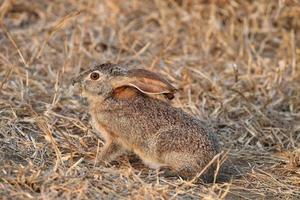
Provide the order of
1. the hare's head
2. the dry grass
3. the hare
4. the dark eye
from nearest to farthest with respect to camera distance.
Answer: the dry grass
the hare
the hare's head
the dark eye

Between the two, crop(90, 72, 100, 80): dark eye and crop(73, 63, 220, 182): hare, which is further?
crop(90, 72, 100, 80): dark eye

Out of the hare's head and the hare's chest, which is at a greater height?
the hare's head

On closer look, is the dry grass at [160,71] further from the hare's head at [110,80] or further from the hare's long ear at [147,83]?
the hare's long ear at [147,83]

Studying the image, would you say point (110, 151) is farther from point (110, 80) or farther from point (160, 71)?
point (160, 71)

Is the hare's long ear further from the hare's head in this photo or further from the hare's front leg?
the hare's front leg

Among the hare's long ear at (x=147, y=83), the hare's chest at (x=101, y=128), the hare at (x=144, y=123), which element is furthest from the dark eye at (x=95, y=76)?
the hare's chest at (x=101, y=128)

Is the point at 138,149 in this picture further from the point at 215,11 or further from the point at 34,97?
the point at 215,11

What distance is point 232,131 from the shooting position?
691cm

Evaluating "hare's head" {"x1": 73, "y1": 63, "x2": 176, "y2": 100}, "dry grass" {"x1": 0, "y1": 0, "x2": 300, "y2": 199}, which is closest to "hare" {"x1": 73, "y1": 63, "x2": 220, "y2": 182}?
"hare's head" {"x1": 73, "y1": 63, "x2": 176, "y2": 100}

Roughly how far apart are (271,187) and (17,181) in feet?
6.60

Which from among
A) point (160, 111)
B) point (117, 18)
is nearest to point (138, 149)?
point (160, 111)

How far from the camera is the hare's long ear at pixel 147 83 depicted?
570 centimetres

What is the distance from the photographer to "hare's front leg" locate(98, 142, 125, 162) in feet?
19.1

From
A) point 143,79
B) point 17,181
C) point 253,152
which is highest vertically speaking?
point 143,79
